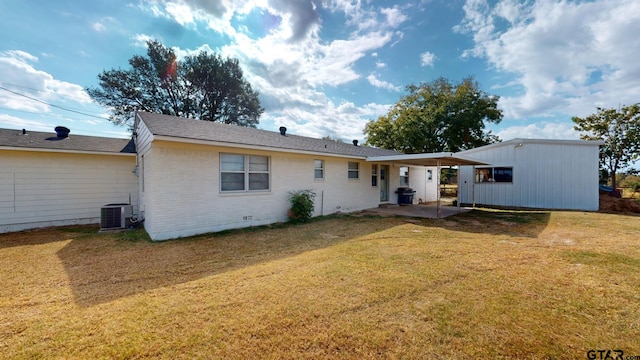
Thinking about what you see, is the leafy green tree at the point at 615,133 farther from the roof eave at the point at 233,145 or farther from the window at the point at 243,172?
the window at the point at 243,172

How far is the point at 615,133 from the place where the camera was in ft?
57.5

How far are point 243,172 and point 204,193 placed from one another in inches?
52.2

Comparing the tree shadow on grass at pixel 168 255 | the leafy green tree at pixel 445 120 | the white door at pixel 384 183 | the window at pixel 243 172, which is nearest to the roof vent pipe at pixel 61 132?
the tree shadow on grass at pixel 168 255

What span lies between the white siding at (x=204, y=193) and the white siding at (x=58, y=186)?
2.79m

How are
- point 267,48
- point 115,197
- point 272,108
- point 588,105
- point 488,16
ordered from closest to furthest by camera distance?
point 115,197 → point 488,16 → point 267,48 → point 588,105 → point 272,108

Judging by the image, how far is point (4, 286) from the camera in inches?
138

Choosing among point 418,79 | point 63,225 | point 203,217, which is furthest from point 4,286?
point 418,79

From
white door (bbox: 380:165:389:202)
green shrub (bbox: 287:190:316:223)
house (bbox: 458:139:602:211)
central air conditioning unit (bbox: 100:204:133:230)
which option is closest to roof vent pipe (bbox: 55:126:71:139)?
central air conditioning unit (bbox: 100:204:133:230)

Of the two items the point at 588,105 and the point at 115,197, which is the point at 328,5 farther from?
the point at 588,105

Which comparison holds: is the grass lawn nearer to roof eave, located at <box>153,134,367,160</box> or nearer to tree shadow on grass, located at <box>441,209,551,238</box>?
tree shadow on grass, located at <box>441,209,551,238</box>

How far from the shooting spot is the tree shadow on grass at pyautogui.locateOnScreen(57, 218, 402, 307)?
11.8 feet

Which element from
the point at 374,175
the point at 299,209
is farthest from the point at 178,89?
the point at 299,209

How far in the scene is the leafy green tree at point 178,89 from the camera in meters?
19.1

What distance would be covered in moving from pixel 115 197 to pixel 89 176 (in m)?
1.04
